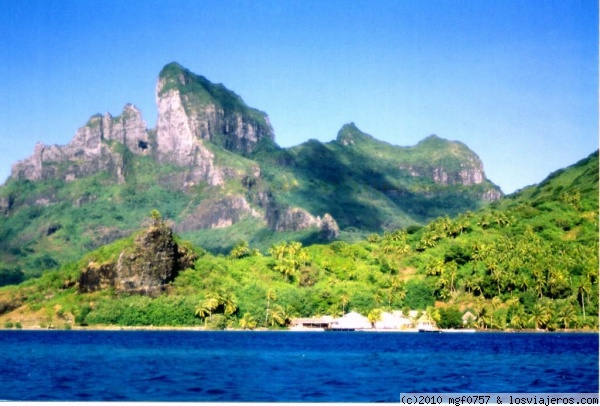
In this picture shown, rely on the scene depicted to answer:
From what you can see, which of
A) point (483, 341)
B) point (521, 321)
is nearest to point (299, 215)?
point (521, 321)

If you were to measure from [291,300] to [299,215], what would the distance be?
89654 mm

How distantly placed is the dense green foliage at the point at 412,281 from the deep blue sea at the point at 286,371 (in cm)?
2990

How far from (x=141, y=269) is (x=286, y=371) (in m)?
72.9

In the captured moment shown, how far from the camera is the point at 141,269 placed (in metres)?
113

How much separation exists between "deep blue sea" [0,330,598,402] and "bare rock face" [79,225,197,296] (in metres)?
44.2

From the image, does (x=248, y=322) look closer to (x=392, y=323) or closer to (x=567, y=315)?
(x=392, y=323)

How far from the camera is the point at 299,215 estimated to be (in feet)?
644

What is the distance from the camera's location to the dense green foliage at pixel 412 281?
96500mm

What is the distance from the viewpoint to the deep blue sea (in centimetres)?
3361

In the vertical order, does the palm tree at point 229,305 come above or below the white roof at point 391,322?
above

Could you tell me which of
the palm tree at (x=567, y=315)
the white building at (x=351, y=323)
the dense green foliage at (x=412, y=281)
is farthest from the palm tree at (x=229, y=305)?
the palm tree at (x=567, y=315)

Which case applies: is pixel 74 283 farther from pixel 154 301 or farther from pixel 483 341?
pixel 483 341

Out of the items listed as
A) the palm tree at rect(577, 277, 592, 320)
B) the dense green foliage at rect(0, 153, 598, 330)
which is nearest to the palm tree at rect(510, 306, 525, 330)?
the dense green foliage at rect(0, 153, 598, 330)

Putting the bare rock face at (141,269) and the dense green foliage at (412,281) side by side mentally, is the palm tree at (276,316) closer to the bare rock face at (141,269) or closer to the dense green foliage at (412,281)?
the dense green foliage at (412,281)
